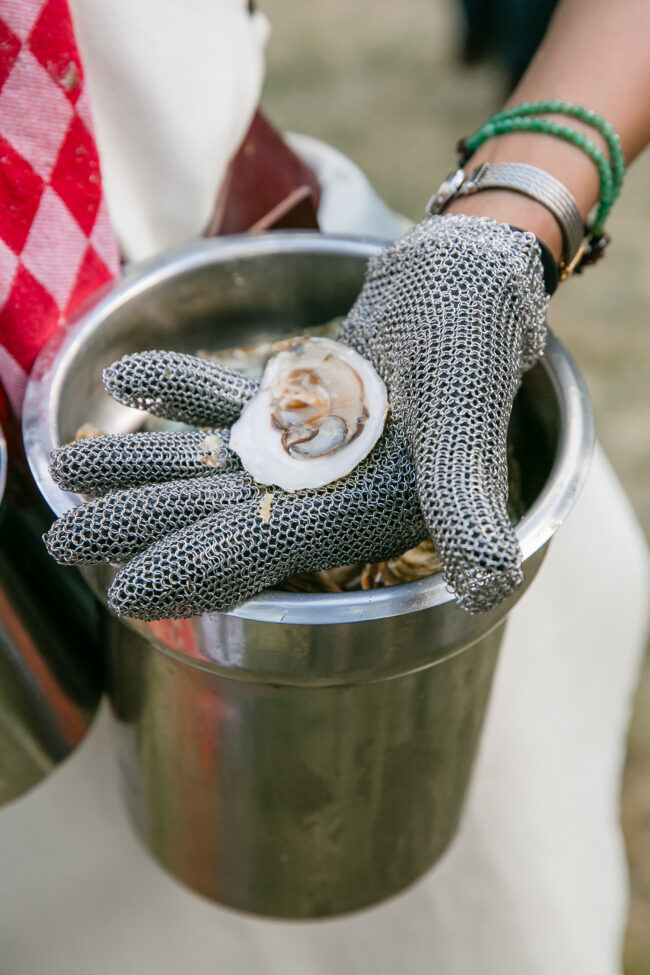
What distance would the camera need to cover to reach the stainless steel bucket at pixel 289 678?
36cm

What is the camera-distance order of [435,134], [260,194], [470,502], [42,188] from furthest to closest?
1. [435,134]
2. [260,194]
3. [42,188]
4. [470,502]

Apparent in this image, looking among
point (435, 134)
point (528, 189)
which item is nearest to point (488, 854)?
point (528, 189)

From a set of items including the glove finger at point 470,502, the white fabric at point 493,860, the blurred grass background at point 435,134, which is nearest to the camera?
the glove finger at point 470,502

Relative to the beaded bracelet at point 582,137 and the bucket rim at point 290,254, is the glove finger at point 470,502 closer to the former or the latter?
the bucket rim at point 290,254

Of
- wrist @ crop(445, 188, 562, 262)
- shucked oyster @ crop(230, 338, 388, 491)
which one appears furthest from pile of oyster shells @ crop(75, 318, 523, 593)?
wrist @ crop(445, 188, 562, 262)

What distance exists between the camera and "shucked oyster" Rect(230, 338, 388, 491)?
0.37 meters

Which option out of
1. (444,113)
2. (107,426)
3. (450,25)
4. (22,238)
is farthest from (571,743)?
(450,25)

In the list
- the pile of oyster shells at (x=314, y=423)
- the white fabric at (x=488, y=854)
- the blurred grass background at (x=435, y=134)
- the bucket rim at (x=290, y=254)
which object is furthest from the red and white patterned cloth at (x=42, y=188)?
the blurred grass background at (x=435, y=134)

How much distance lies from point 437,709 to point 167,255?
11.5 inches

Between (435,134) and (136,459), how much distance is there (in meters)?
1.76

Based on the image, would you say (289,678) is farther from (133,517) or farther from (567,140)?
(567,140)

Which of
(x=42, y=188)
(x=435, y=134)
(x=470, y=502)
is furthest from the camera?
(x=435, y=134)

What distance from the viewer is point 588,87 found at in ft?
1.66

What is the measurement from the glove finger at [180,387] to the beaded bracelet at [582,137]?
0.71ft
